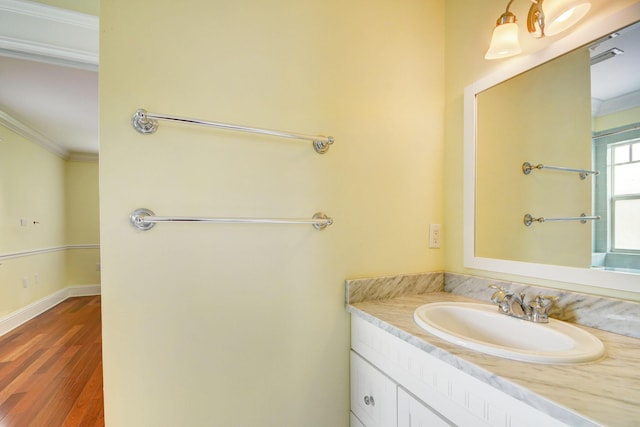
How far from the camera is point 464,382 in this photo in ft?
2.21

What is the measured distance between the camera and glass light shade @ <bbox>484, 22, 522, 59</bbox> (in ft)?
3.19

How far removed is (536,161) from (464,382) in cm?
82

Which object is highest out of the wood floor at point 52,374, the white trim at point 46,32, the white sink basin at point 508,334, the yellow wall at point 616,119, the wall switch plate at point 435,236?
the white trim at point 46,32

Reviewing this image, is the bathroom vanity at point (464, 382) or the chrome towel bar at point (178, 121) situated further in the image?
the chrome towel bar at point (178, 121)

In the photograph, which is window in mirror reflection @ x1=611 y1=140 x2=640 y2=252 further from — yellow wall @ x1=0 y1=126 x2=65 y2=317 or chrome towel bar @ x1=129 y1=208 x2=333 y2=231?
yellow wall @ x1=0 y1=126 x2=65 y2=317

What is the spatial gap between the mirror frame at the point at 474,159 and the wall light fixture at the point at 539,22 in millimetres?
41

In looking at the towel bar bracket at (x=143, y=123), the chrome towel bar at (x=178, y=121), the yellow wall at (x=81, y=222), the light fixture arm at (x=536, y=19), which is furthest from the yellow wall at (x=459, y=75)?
the yellow wall at (x=81, y=222)

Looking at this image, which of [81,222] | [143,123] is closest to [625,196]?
[143,123]

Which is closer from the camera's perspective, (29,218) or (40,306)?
(29,218)

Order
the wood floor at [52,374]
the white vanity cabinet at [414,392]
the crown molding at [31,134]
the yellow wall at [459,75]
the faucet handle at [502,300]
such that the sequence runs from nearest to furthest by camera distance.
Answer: the white vanity cabinet at [414,392]
the faucet handle at [502,300]
the yellow wall at [459,75]
the wood floor at [52,374]
the crown molding at [31,134]

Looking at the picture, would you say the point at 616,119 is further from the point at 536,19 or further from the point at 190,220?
the point at 190,220

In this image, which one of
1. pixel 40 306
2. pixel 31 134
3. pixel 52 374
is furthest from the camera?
pixel 40 306

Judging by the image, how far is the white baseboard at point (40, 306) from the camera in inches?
111

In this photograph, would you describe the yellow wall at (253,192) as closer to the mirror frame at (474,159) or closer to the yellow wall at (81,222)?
the mirror frame at (474,159)
